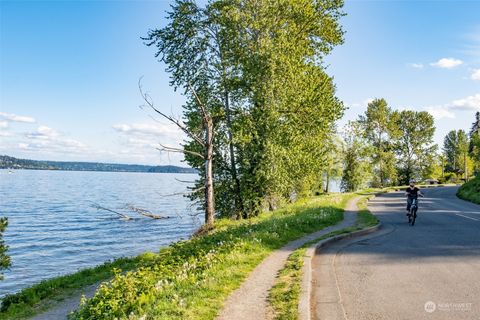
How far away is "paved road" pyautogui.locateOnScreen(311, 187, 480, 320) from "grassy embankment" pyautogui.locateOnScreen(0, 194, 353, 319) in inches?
73.0

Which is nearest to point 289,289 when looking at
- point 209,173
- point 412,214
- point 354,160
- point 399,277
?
point 399,277

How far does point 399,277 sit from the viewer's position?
9.42 metres

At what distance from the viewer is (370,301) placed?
7.83 m

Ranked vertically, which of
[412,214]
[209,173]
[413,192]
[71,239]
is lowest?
[71,239]

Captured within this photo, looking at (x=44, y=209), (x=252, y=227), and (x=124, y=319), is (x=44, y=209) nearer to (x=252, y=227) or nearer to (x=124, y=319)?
(x=252, y=227)

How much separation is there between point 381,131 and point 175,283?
2836 inches

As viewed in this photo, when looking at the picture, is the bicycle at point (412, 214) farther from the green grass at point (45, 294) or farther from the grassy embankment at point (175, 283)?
the green grass at point (45, 294)

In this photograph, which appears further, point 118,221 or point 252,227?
point 118,221

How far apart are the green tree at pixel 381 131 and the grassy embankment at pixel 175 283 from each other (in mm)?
59499

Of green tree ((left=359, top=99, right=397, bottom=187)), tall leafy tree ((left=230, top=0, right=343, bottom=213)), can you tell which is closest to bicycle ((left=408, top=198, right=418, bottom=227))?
tall leafy tree ((left=230, top=0, right=343, bottom=213))

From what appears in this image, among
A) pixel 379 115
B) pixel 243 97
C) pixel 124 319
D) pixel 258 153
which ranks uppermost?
pixel 379 115

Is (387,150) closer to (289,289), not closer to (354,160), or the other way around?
(354,160)

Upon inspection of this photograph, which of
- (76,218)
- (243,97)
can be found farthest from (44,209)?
(243,97)

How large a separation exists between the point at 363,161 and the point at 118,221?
127ft
